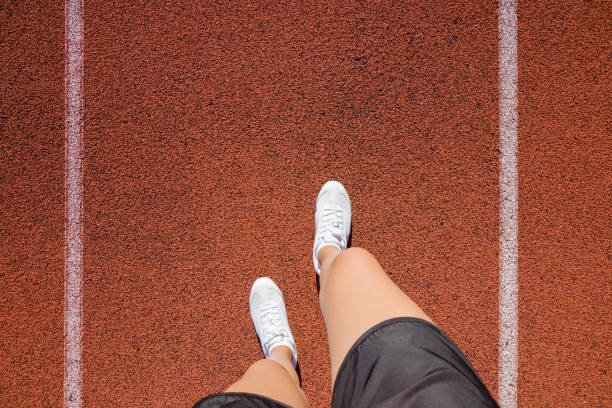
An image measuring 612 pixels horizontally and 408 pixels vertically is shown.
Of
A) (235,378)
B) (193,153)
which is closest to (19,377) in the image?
(235,378)

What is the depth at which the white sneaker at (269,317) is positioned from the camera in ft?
6.26

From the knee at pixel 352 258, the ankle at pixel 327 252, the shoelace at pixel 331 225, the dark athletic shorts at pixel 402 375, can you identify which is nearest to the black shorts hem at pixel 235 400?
the dark athletic shorts at pixel 402 375

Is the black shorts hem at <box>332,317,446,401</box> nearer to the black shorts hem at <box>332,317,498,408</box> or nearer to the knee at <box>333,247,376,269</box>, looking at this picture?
the black shorts hem at <box>332,317,498,408</box>

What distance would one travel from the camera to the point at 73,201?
2.07m

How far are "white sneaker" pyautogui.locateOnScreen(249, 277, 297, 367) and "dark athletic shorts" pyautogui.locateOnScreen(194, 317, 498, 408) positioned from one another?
561 mm

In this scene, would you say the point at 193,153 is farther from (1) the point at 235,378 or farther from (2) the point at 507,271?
(2) the point at 507,271

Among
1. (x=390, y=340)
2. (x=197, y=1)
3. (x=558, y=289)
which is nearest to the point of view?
(x=390, y=340)

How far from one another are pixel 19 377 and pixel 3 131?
1563mm

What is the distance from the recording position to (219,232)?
6.66 feet

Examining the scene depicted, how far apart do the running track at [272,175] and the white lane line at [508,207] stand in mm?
40

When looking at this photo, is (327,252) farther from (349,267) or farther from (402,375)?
(402,375)

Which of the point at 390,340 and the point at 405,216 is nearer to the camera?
the point at 390,340

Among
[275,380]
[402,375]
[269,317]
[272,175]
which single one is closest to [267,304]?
[269,317]

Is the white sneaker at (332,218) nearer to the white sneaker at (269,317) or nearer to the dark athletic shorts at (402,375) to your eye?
the white sneaker at (269,317)
